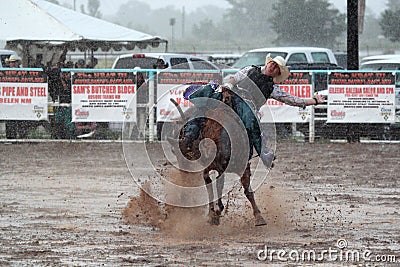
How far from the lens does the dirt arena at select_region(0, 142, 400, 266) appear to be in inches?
290

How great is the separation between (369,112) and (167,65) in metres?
4.93

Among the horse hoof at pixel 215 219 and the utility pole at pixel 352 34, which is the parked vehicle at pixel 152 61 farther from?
the horse hoof at pixel 215 219

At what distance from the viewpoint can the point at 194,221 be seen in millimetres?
8742

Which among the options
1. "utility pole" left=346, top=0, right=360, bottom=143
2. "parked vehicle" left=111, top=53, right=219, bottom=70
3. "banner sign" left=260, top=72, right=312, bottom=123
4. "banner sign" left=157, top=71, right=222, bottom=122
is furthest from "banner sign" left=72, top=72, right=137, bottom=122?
"utility pole" left=346, top=0, right=360, bottom=143

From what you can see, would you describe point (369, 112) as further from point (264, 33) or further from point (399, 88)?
point (264, 33)

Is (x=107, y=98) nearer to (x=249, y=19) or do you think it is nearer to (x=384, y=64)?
(x=384, y=64)

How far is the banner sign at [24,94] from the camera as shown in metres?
17.8

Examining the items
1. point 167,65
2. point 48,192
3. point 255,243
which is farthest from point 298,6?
point 255,243

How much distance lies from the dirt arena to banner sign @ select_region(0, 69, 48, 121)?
3.53 m

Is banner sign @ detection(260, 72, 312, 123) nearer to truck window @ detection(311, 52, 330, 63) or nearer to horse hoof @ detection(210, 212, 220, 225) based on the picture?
truck window @ detection(311, 52, 330, 63)

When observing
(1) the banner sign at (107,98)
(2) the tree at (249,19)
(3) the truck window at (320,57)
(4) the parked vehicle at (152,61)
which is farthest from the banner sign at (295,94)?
(2) the tree at (249,19)

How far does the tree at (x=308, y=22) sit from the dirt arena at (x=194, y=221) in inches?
1431

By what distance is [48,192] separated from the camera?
11461 millimetres

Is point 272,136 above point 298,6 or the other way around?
the other way around
